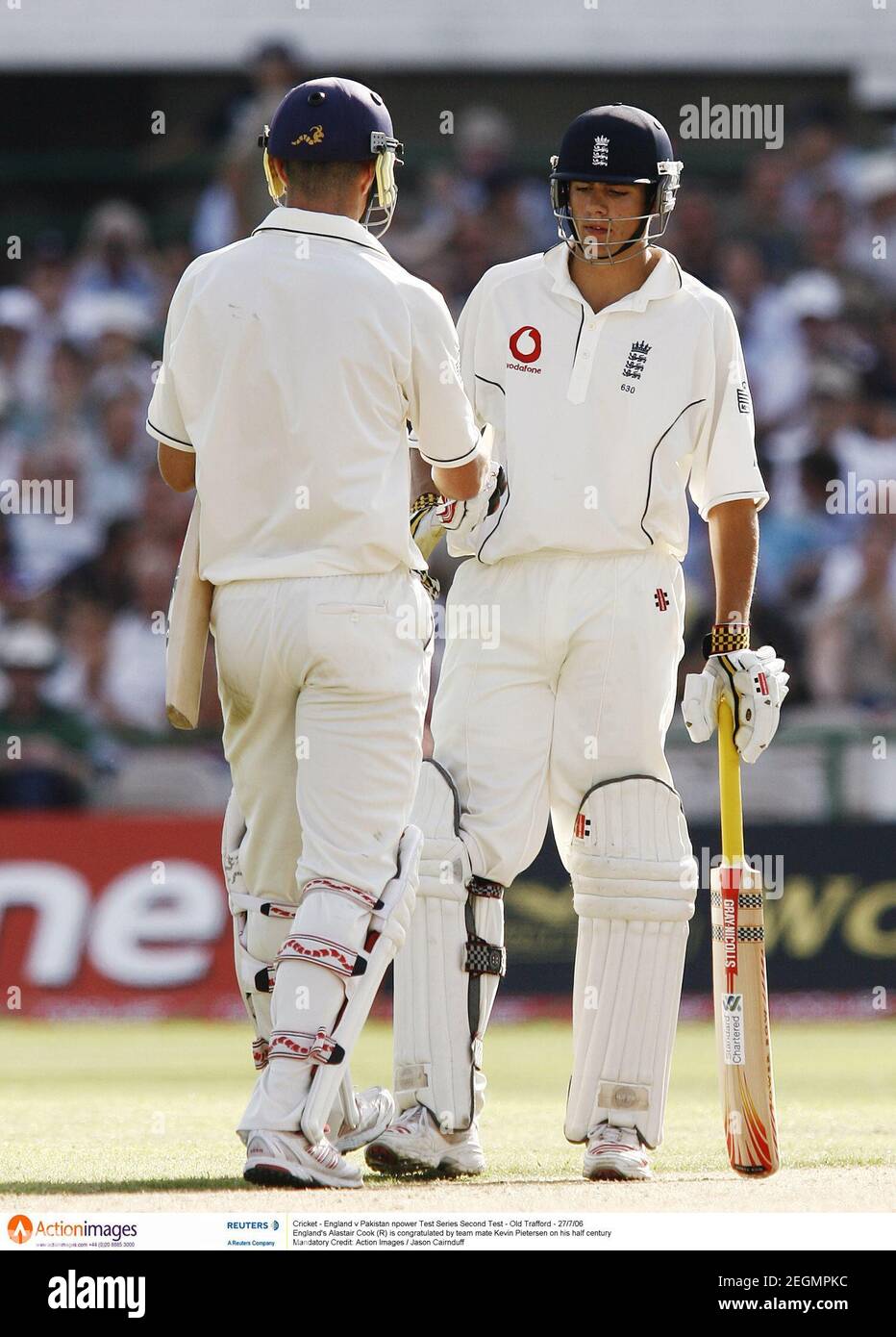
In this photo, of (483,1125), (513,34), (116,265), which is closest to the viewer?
(483,1125)

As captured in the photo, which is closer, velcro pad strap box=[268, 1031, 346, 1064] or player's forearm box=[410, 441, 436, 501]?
velcro pad strap box=[268, 1031, 346, 1064]

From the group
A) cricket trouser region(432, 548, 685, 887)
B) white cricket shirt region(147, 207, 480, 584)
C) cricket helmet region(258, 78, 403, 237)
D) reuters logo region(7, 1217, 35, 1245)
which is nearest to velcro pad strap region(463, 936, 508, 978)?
cricket trouser region(432, 548, 685, 887)

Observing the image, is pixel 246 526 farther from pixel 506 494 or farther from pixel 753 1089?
pixel 753 1089

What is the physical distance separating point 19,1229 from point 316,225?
2.16m

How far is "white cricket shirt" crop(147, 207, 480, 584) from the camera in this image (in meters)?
4.46

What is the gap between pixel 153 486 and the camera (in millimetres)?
12203

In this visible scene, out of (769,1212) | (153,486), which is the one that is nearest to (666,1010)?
(769,1212)

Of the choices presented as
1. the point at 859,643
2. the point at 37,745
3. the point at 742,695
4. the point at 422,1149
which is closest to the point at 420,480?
the point at 742,695

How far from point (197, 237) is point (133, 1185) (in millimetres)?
9629

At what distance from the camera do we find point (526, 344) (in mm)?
5215

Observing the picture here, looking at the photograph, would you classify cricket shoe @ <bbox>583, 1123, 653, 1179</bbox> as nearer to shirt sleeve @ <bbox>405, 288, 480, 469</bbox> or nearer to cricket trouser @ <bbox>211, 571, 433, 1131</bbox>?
cricket trouser @ <bbox>211, 571, 433, 1131</bbox>
